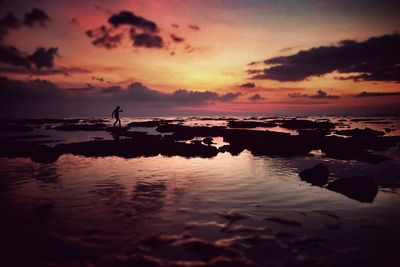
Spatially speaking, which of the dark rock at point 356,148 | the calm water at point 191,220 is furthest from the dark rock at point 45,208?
the dark rock at point 356,148

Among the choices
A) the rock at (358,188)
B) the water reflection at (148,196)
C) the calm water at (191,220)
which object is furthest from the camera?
the rock at (358,188)

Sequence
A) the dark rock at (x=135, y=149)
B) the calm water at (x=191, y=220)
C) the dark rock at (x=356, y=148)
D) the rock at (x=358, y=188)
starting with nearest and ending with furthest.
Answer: the calm water at (x=191, y=220)
the rock at (x=358, y=188)
the dark rock at (x=356, y=148)
the dark rock at (x=135, y=149)

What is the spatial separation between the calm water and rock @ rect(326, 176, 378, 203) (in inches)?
18.6

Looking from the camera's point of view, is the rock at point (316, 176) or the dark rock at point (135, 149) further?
the dark rock at point (135, 149)

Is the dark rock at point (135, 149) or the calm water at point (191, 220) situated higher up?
the dark rock at point (135, 149)

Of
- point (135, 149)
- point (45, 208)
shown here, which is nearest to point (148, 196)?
point (45, 208)

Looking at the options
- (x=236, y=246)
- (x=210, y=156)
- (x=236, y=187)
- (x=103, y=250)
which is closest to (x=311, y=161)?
(x=210, y=156)

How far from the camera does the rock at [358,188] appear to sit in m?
12.8

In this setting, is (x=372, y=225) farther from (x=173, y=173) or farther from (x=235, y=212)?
(x=173, y=173)

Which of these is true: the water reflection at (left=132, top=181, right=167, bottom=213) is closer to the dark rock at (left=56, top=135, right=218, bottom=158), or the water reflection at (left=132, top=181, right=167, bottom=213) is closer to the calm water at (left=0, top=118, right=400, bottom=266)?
the calm water at (left=0, top=118, right=400, bottom=266)

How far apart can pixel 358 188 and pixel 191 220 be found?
8344 millimetres

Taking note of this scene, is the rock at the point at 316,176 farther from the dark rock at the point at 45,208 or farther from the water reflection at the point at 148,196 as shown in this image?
the dark rock at the point at 45,208

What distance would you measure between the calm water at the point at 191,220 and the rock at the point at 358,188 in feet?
1.55

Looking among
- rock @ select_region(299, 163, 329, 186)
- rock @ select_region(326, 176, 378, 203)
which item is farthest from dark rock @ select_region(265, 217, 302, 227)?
rock @ select_region(299, 163, 329, 186)
